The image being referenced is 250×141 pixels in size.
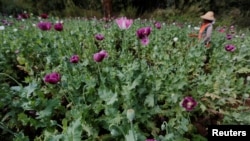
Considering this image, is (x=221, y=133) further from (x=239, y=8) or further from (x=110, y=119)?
(x=239, y=8)

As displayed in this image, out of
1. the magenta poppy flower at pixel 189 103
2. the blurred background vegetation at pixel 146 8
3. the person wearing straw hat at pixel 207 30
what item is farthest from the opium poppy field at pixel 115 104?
the blurred background vegetation at pixel 146 8

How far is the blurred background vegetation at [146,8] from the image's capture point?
12.2 m

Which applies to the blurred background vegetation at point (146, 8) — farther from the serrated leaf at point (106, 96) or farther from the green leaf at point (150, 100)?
the serrated leaf at point (106, 96)

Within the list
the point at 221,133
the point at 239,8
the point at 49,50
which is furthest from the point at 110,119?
the point at 239,8

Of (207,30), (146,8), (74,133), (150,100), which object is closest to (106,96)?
(150,100)

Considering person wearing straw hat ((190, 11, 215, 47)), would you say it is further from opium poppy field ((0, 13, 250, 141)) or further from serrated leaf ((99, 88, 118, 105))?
serrated leaf ((99, 88, 118, 105))

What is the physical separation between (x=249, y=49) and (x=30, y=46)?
2.78 metres

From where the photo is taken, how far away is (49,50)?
3.14 m

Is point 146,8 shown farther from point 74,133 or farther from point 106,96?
point 74,133

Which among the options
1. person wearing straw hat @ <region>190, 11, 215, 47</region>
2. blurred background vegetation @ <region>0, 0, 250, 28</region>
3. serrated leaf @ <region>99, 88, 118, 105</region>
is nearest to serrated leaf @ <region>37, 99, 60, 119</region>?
serrated leaf @ <region>99, 88, 118, 105</region>

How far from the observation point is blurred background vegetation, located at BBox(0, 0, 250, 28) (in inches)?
482

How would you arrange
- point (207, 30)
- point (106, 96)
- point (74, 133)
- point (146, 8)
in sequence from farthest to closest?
point (146, 8)
point (207, 30)
point (106, 96)
point (74, 133)

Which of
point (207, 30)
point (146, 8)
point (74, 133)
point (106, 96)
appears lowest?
point (74, 133)

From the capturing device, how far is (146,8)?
15.1 m
